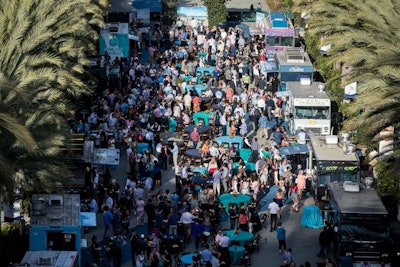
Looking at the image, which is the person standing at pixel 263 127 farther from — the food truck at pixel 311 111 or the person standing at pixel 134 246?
the person standing at pixel 134 246

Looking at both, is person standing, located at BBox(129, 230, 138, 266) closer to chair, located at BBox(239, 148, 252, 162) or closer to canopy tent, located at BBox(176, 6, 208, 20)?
chair, located at BBox(239, 148, 252, 162)

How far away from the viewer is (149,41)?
83250mm

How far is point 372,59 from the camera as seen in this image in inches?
1929

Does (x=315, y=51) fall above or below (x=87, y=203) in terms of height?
above

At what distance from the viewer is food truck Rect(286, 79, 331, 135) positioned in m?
60.4

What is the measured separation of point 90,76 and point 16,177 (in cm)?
1797

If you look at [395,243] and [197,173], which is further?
[197,173]

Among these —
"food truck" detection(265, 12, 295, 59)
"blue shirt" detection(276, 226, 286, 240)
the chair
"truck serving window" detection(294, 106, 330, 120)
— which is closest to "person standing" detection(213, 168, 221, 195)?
the chair

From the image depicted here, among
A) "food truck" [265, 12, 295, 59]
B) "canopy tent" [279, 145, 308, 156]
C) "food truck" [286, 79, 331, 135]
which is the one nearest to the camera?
"canopy tent" [279, 145, 308, 156]

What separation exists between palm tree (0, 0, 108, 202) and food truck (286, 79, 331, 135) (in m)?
9.34

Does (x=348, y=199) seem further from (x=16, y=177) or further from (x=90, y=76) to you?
(x=90, y=76)

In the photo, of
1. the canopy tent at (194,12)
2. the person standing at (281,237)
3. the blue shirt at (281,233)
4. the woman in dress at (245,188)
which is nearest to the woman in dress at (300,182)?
the woman in dress at (245,188)

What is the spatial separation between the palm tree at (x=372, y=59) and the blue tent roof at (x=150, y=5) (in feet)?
80.5

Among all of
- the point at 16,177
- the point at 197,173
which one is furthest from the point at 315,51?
the point at 16,177
